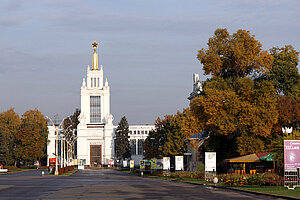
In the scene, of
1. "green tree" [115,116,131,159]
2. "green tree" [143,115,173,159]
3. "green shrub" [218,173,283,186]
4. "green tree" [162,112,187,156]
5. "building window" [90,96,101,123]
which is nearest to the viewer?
"green shrub" [218,173,283,186]

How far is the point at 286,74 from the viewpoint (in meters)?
59.8

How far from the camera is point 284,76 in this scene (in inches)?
2357

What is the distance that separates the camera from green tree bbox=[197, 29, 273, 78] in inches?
2078

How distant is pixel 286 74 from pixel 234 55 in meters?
10.0

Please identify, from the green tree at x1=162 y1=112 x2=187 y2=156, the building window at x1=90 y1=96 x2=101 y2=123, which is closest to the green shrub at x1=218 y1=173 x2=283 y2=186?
the green tree at x1=162 y1=112 x2=187 y2=156

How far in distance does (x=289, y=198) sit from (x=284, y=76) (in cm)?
3664

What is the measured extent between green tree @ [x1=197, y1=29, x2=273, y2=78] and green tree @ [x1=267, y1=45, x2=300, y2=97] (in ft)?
16.3

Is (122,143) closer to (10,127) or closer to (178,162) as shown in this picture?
(10,127)

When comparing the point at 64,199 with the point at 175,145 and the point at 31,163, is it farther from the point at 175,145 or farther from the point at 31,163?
the point at 31,163

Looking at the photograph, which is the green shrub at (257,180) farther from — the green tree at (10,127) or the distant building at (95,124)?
the distant building at (95,124)

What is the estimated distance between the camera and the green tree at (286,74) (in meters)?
59.5

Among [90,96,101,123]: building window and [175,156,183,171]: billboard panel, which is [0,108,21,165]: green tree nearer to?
[90,96,101,123]: building window

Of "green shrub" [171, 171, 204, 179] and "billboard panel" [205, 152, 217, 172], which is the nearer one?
"billboard panel" [205, 152, 217, 172]

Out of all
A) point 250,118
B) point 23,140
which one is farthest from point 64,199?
point 23,140
